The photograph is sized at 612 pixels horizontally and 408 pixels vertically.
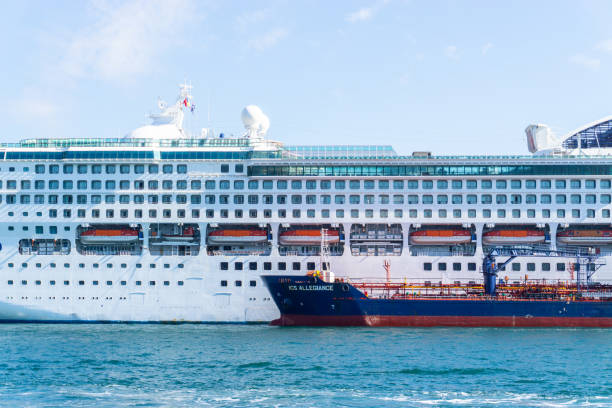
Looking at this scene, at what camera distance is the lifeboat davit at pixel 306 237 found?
135 ft

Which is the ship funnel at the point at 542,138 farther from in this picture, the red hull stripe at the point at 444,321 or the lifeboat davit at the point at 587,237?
the red hull stripe at the point at 444,321

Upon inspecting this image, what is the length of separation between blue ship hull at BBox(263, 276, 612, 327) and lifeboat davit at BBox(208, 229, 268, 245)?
255 cm

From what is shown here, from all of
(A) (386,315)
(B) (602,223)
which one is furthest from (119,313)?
(B) (602,223)

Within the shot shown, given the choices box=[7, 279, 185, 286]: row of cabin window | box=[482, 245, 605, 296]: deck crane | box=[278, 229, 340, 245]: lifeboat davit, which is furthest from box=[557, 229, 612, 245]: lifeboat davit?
box=[7, 279, 185, 286]: row of cabin window

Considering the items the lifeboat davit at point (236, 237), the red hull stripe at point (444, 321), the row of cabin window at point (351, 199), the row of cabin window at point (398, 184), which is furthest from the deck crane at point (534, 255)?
the lifeboat davit at point (236, 237)

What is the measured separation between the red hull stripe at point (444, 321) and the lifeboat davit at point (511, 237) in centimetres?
417

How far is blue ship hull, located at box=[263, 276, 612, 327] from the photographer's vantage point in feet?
129

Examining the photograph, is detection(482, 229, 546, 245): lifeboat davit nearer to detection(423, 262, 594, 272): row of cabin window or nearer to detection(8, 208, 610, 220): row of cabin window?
detection(8, 208, 610, 220): row of cabin window

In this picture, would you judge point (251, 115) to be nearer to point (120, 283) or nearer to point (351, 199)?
point (351, 199)

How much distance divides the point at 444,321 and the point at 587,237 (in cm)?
924

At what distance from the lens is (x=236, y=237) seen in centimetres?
4156

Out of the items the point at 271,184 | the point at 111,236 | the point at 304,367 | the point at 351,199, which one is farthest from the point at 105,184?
the point at 304,367

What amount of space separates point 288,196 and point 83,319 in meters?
12.5

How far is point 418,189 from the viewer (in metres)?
42.1
